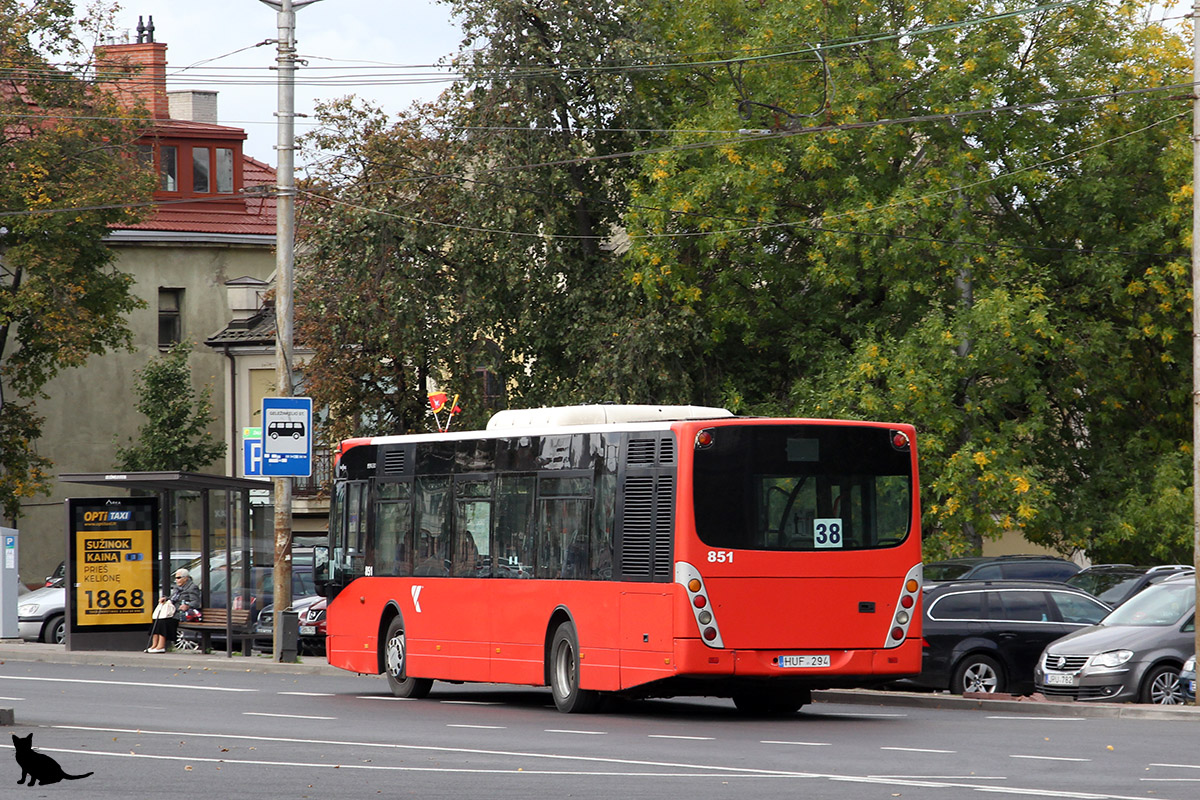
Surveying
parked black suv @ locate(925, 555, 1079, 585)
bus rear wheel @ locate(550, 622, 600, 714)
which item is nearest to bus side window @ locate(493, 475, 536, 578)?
bus rear wheel @ locate(550, 622, 600, 714)

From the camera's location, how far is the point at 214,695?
21938mm

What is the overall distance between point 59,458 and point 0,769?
1764 inches

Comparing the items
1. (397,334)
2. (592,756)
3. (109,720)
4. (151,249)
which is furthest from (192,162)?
(592,756)

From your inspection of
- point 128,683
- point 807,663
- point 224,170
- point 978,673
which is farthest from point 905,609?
point 224,170

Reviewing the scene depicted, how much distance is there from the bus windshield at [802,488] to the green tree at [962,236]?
13453 mm

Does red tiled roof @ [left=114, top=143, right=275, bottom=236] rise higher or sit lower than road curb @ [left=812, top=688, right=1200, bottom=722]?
higher

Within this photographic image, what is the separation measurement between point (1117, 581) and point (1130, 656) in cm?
743

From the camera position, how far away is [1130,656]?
2073cm

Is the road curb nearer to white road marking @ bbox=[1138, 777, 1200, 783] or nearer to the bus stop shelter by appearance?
white road marking @ bbox=[1138, 777, 1200, 783]

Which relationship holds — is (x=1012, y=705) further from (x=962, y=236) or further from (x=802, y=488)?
(x=962, y=236)

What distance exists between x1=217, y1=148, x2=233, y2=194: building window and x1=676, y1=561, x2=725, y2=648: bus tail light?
42.6m

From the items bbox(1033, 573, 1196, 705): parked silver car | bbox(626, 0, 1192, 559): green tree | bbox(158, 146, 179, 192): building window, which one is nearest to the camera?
bbox(1033, 573, 1196, 705): parked silver car

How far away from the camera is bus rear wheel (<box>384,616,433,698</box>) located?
870 inches

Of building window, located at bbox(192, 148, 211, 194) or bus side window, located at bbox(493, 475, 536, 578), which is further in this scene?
building window, located at bbox(192, 148, 211, 194)
